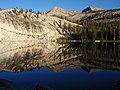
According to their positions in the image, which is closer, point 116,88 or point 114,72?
point 116,88

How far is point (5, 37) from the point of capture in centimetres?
18312

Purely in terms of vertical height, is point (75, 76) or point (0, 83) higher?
point (0, 83)

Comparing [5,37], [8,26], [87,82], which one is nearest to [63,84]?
[87,82]

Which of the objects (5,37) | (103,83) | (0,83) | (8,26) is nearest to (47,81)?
(103,83)

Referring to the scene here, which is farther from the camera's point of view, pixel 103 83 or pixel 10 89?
pixel 103 83

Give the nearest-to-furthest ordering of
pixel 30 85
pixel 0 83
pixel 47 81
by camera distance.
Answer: pixel 0 83 < pixel 30 85 < pixel 47 81

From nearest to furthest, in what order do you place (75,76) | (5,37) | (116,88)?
(116,88) → (75,76) → (5,37)

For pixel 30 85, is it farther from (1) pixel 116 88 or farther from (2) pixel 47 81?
(1) pixel 116 88

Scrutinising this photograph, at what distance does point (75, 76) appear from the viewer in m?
49.6

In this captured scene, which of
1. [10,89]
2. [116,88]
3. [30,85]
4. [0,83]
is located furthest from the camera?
[30,85]

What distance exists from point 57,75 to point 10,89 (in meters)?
24.8

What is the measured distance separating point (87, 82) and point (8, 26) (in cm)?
15832

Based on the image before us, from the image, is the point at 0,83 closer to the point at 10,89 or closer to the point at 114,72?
the point at 10,89

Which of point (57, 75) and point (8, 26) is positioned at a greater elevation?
point (8, 26)
